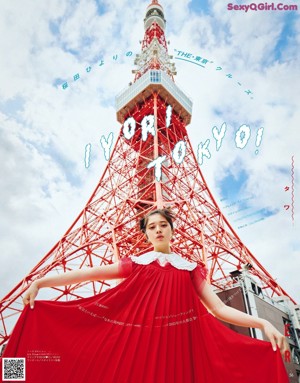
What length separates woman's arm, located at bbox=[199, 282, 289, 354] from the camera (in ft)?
6.65

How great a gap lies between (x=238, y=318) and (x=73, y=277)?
3.58 feet

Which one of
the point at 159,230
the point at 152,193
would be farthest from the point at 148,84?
the point at 159,230

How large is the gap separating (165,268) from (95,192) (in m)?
A: 14.6

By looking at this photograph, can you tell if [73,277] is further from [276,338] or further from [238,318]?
[276,338]

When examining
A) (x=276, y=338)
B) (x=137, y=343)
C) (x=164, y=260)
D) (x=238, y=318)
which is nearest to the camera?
(x=276, y=338)

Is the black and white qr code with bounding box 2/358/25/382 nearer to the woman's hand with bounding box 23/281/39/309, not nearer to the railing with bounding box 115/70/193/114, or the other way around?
the woman's hand with bounding box 23/281/39/309

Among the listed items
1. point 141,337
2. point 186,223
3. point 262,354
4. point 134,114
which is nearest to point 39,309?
point 141,337

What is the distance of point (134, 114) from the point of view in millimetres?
18422

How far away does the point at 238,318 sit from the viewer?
2.27 metres

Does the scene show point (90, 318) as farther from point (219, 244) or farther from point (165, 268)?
point (219, 244)

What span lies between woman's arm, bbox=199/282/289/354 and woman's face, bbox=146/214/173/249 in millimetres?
438

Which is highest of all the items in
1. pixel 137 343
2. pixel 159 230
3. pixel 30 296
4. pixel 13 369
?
pixel 159 230

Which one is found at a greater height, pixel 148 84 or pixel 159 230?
pixel 148 84

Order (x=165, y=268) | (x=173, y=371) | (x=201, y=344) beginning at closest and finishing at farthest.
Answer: (x=173, y=371) < (x=201, y=344) < (x=165, y=268)
